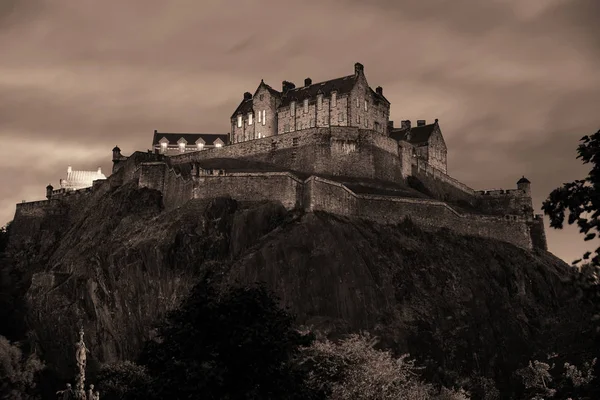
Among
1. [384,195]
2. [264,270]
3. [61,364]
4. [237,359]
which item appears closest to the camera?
[237,359]

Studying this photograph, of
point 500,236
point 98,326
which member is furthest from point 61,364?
point 500,236

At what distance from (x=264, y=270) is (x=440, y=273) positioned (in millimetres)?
21337

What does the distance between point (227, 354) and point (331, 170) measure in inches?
2791

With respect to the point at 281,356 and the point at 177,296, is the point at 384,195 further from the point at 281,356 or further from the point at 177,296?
the point at 281,356

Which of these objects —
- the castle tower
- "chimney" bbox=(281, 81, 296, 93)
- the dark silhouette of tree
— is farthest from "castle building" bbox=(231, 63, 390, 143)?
the dark silhouette of tree

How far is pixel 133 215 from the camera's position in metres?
97.0

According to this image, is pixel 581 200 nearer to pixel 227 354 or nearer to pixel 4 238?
pixel 227 354

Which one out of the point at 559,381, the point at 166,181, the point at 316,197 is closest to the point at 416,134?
the point at 316,197

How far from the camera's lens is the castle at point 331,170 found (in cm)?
9138

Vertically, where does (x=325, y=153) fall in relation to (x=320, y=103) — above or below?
below

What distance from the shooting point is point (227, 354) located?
105 ft

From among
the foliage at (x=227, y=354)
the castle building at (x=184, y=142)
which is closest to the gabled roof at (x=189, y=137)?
the castle building at (x=184, y=142)

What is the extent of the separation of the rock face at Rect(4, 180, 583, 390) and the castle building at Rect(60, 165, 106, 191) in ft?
174

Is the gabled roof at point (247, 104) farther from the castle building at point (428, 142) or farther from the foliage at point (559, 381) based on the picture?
the foliage at point (559, 381)
